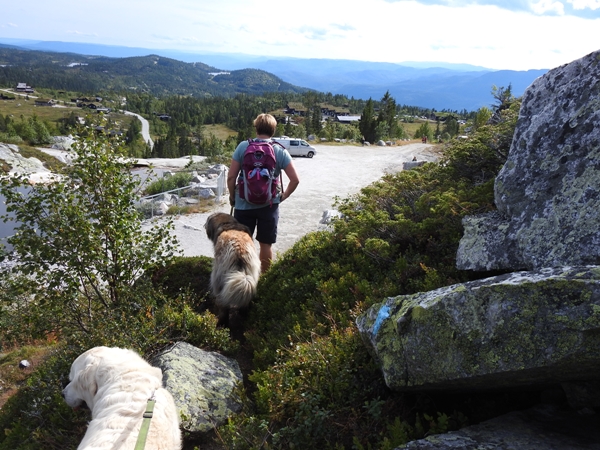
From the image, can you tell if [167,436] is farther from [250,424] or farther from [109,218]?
[109,218]

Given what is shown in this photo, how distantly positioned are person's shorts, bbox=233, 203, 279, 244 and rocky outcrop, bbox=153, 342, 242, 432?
220 centimetres

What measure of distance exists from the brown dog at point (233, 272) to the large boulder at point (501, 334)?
3089 millimetres

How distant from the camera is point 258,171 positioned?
18.8 feet

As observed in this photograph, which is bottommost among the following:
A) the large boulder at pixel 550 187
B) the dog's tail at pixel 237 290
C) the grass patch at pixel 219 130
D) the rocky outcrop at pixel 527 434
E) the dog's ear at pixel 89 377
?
the grass patch at pixel 219 130

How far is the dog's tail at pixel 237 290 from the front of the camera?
570cm

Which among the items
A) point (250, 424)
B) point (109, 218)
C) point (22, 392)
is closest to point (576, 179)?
point (250, 424)

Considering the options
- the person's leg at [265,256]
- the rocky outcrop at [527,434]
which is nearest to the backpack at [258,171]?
the person's leg at [265,256]

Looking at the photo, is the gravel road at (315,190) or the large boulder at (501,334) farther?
the gravel road at (315,190)

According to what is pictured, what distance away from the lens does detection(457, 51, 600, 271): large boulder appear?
3025 millimetres

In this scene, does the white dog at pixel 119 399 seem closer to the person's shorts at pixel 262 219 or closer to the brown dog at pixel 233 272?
the brown dog at pixel 233 272

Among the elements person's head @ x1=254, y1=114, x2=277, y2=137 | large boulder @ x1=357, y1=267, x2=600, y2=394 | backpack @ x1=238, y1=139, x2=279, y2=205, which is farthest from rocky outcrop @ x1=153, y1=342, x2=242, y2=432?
person's head @ x1=254, y1=114, x2=277, y2=137

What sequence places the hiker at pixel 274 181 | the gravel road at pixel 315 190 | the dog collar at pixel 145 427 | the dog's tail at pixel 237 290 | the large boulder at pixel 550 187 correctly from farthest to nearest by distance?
the gravel road at pixel 315 190 < the hiker at pixel 274 181 < the dog's tail at pixel 237 290 < the large boulder at pixel 550 187 < the dog collar at pixel 145 427

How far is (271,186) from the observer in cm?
594

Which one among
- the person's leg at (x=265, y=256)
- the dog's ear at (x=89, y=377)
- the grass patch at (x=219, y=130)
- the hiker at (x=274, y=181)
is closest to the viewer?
the dog's ear at (x=89, y=377)
